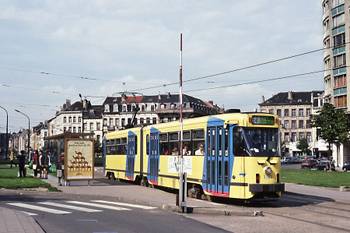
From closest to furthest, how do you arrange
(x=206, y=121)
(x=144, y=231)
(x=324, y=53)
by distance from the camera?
(x=144, y=231)
(x=206, y=121)
(x=324, y=53)

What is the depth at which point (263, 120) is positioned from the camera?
20.6m

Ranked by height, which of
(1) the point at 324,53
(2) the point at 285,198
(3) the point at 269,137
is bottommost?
(2) the point at 285,198

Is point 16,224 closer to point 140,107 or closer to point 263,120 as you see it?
point 263,120

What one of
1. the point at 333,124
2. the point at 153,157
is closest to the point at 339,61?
the point at 333,124

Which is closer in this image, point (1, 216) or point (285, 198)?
point (1, 216)

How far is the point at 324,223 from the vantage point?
51.7 ft

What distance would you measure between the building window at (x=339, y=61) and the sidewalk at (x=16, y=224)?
6513 cm

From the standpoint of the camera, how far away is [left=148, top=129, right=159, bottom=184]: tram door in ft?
90.1

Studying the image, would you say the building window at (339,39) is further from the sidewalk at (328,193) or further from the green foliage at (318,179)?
the sidewalk at (328,193)

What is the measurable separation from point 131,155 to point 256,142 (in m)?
13.0

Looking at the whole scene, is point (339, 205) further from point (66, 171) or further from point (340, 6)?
point (340, 6)

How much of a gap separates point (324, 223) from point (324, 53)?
70573 millimetres

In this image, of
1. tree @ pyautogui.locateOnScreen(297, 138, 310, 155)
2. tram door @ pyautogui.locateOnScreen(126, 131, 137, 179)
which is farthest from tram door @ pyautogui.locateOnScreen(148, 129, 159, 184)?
tree @ pyautogui.locateOnScreen(297, 138, 310, 155)

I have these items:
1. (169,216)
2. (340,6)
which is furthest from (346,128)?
(169,216)
